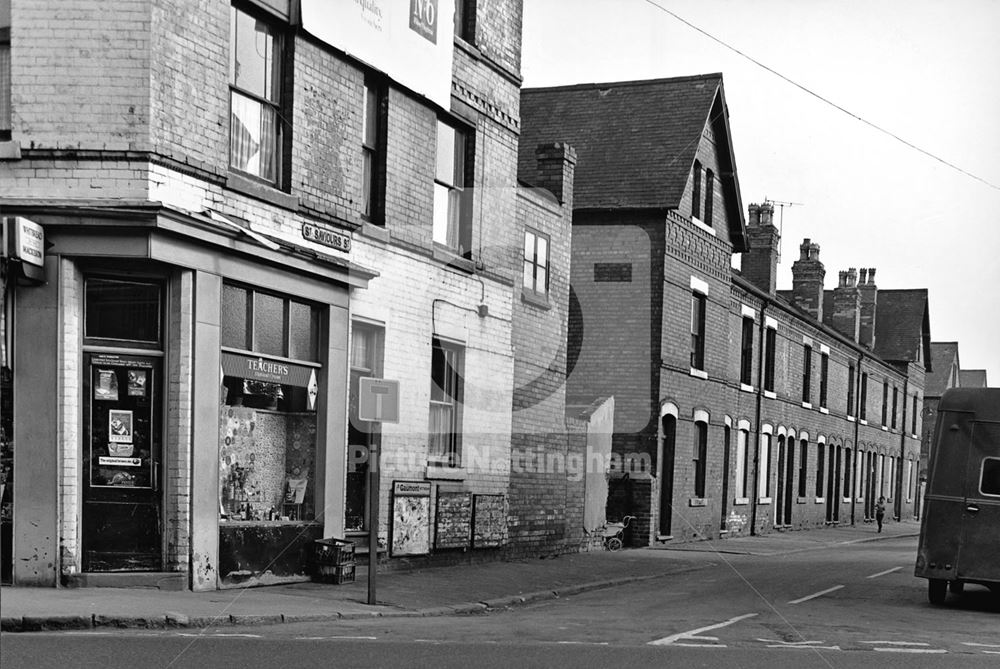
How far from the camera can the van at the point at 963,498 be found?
55.4 feet

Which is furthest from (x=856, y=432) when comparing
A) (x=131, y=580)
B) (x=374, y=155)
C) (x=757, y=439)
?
(x=131, y=580)

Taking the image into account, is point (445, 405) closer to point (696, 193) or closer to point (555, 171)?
point (555, 171)

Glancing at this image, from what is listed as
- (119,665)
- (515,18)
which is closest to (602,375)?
(515,18)

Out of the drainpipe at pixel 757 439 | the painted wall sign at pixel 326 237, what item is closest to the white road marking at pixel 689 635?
the painted wall sign at pixel 326 237

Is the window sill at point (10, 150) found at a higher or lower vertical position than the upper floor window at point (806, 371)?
higher

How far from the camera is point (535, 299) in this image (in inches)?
932

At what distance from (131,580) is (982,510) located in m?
11.2

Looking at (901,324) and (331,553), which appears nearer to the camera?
(331,553)

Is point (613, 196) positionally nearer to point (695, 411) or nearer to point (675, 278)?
point (675, 278)

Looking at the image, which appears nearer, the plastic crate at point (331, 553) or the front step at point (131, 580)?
the front step at point (131, 580)

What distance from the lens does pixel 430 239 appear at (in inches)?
776

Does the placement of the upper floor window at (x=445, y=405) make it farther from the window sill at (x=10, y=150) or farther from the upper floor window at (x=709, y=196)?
the upper floor window at (x=709, y=196)

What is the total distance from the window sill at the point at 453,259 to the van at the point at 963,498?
7758 millimetres

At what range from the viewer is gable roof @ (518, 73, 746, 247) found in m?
30.0
